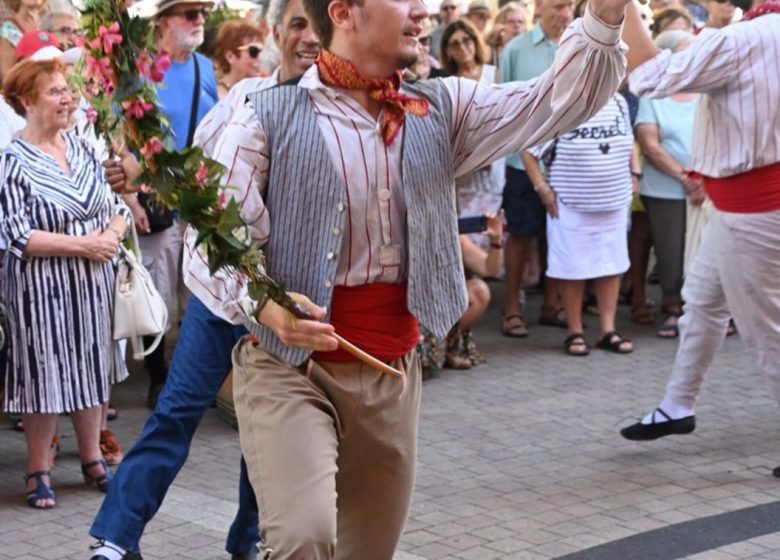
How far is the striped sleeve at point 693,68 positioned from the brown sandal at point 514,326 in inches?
Result: 152

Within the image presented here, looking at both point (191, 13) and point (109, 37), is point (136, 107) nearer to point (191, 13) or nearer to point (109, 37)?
point (109, 37)

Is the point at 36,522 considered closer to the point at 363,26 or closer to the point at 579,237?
the point at 363,26

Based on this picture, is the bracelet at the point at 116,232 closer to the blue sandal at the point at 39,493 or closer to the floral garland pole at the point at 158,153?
the blue sandal at the point at 39,493

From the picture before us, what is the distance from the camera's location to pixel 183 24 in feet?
24.4

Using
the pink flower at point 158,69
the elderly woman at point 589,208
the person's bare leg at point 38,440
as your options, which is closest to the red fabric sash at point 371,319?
the pink flower at point 158,69

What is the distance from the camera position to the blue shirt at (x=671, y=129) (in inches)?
394

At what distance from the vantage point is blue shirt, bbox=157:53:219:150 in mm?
7488

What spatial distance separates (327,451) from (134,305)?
296cm

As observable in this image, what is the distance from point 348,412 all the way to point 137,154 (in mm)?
878

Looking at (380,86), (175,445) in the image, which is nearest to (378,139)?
(380,86)

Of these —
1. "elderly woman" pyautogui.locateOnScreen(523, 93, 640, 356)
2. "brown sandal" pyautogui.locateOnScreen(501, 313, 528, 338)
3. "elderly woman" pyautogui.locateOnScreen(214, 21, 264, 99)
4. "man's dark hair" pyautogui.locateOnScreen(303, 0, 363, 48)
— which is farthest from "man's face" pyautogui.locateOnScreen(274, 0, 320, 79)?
A: "brown sandal" pyautogui.locateOnScreen(501, 313, 528, 338)

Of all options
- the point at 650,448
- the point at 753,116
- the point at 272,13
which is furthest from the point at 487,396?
the point at 272,13

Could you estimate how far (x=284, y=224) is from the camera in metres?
3.87

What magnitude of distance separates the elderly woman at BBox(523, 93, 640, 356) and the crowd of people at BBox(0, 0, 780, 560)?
2 centimetres
